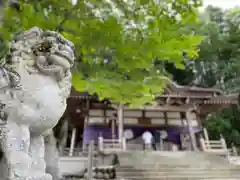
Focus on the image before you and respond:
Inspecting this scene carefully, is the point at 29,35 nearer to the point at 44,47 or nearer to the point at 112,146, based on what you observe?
the point at 44,47

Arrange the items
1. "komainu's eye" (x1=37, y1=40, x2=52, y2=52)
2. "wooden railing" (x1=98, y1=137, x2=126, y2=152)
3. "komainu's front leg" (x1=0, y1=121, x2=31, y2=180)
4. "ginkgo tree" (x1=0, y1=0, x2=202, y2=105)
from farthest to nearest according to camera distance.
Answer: "wooden railing" (x1=98, y1=137, x2=126, y2=152) < "ginkgo tree" (x1=0, y1=0, x2=202, y2=105) < "komainu's eye" (x1=37, y1=40, x2=52, y2=52) < "komainu's front leg" (x1=0, y1=121, x2=31, y2=180)

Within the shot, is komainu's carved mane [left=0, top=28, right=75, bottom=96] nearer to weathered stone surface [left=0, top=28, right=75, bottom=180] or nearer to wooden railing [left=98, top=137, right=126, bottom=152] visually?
weathered stone surface [left=0, top=28, right=75, bottom=180]

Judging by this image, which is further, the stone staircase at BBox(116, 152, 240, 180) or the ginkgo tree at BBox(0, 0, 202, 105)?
the stone staircase at BBox(116, 152, 240, 180)

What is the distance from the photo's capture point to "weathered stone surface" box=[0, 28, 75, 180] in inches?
70.5

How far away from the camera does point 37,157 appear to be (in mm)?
1990

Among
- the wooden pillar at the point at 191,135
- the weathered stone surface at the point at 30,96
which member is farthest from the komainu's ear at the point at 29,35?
the wooden pillar at the point at 191,135

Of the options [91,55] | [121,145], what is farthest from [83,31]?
[121,145]

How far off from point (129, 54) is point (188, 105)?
10.3 metres

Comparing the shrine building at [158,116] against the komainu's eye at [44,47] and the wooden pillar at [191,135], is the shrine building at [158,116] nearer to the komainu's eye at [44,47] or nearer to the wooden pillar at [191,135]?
the wooden pillar at [191,135]

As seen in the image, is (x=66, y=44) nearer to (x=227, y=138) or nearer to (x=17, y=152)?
(x=17, y=152)

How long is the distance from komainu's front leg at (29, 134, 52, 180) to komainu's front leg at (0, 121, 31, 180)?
122mm

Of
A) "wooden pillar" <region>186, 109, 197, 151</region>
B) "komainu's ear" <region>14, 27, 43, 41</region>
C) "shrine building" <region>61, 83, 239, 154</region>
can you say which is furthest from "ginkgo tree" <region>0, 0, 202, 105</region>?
"wooden pillar" <region>186, 109, 197, 151</region>

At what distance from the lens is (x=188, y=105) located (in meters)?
13.0

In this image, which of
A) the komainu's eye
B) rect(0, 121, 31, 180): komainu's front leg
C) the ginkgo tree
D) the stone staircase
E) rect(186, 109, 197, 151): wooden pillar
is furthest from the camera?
rect(186, 109, 197, 151): wooden pillar
